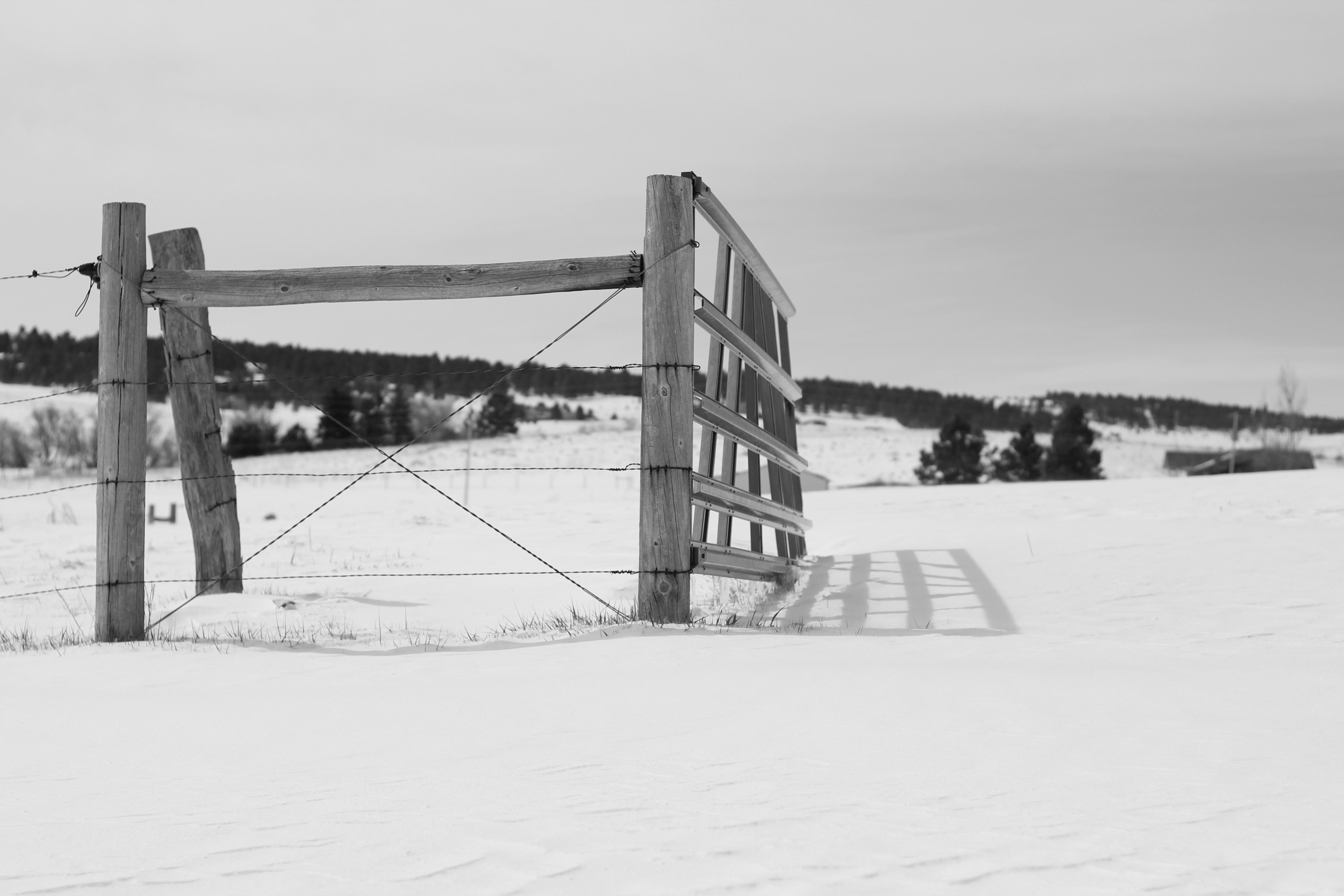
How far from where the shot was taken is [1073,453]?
38906 millimetres

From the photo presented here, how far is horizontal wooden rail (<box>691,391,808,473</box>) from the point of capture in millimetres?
5758

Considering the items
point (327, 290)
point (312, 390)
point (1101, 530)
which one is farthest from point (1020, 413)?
point (327, 290)

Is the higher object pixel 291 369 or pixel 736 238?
pixel 291 369

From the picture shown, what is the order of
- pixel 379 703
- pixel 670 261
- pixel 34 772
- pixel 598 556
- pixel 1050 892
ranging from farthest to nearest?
pixel 598 556
pixel 670 261
pixel 379 703
pixel 34 772
pixel 1050 892

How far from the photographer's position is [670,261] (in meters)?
5.52

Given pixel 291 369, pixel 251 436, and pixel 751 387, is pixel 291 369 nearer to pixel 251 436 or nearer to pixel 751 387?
pixel 251 436

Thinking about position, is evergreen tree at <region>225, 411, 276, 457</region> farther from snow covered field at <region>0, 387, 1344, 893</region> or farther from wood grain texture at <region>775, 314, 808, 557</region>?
snow covered field at <region>0, 387, 1344, 893</region>

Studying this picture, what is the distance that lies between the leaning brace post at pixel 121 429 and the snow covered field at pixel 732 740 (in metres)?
0.45

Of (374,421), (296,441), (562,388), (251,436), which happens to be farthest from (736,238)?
(562,388)

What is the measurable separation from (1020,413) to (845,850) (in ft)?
248

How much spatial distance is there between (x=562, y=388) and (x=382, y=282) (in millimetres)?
58970

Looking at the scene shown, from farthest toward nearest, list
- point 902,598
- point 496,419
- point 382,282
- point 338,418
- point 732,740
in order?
point 496,419, point 338,418, point 902,598, point 382,282, point 732,740

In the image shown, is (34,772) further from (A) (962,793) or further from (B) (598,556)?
(B) (598,556)

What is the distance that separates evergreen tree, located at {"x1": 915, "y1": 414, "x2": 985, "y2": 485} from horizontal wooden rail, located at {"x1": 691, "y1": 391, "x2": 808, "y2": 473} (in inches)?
1252
